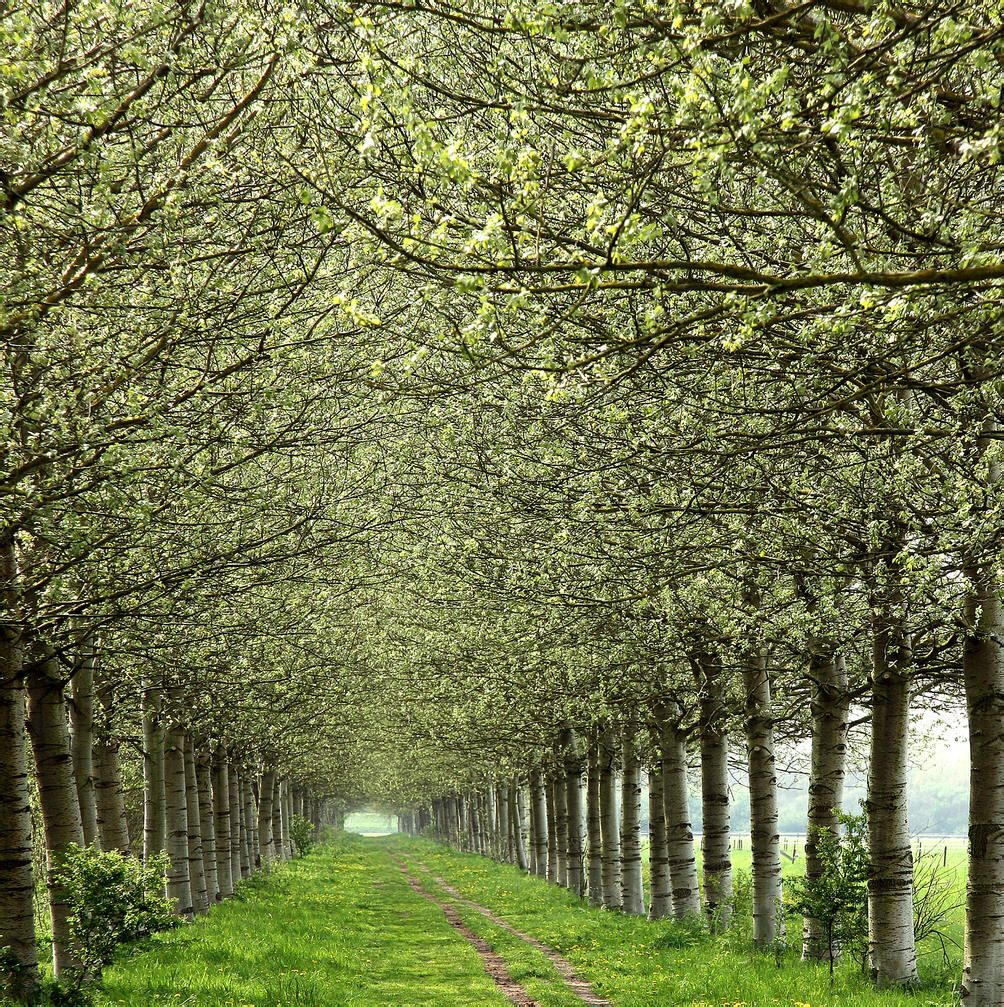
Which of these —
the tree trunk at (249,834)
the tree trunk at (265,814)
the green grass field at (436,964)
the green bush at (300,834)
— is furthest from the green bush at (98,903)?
the green bush at (300,834)

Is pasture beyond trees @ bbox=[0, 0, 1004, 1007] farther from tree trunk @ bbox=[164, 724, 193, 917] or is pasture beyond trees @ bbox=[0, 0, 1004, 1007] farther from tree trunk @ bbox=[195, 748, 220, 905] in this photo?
tree trunk @ bbox=[195, 748, 220, 905]

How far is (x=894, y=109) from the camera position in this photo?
6188 millimetres

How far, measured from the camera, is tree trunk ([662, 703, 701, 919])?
2212 centimetres

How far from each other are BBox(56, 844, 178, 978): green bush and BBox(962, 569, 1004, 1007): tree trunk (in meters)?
11.1

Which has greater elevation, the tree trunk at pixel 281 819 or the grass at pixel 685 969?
the grass at pixel 685 969

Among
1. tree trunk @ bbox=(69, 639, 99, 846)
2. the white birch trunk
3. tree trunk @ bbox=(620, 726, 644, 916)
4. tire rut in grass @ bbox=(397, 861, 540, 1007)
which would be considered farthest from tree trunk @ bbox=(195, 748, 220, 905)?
the white birch trunk

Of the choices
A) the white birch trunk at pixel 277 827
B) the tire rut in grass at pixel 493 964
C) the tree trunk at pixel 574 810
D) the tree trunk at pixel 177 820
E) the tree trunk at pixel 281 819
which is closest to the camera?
the tire rut in grass at pixel 493 964

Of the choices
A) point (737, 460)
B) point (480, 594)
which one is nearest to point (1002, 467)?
point (737, 460)

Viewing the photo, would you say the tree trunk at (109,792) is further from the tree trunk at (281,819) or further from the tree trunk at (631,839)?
the tree trunk at (281,819)

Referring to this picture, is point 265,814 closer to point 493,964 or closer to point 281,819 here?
point 281,819

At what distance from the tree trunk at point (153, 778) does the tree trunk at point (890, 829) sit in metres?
14.3

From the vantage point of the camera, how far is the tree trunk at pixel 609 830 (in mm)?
28578

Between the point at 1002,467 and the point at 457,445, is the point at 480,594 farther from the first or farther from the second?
the point at 1002,467

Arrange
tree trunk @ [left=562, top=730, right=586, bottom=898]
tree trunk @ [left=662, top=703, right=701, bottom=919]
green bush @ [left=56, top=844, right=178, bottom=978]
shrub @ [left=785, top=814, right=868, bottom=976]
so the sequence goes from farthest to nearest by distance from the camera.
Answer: tree trunk @ [left=562, top=730, right=586, bottom=898], tree trunk @ [left=662, top=703, right=701, bottom=919], shrub @ [left=785, top=814, right=868, bottom=976], green bush @ [left=56, top=844, right=178, bottom=978]
